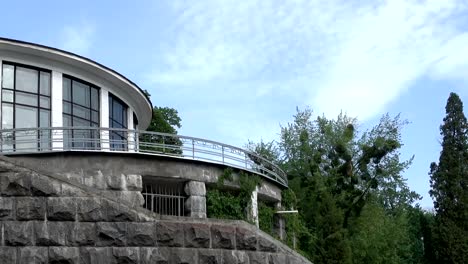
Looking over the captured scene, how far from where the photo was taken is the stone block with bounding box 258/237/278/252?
46.9ft

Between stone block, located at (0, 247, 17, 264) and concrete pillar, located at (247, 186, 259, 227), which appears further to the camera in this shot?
concrete pillar, located at (247, 186, 259, 227)

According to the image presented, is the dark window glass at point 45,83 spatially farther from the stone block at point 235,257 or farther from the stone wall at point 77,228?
the stone block at point 235,257

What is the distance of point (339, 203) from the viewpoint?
1184 inches

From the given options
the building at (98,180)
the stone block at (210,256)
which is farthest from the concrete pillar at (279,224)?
the stone block at (210,256)

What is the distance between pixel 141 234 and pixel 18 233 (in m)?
2.02

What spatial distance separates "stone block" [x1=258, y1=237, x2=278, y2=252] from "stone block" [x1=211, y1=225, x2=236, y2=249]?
0.53 meters

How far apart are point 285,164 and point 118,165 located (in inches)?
814

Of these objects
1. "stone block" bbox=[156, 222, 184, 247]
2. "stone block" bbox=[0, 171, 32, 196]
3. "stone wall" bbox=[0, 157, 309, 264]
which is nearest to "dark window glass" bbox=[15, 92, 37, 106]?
"stone wall" bbox=[0, 157, 309, 264]

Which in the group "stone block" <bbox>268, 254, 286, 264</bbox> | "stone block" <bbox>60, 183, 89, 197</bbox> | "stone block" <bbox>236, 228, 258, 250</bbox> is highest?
"stone block" <bbox>60, 183, 89, 197</bbox>

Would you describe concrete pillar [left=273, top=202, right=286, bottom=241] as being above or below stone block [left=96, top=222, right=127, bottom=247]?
above

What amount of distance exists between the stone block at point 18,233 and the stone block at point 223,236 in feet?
10.2

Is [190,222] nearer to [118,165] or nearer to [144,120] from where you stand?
[118,165]

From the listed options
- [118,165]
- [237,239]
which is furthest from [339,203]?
[237,239]

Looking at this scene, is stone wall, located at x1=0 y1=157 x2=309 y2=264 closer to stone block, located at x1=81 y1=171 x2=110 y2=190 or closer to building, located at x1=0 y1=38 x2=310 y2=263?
building, located at x1=0 y1=38 x2=310 y2=263
